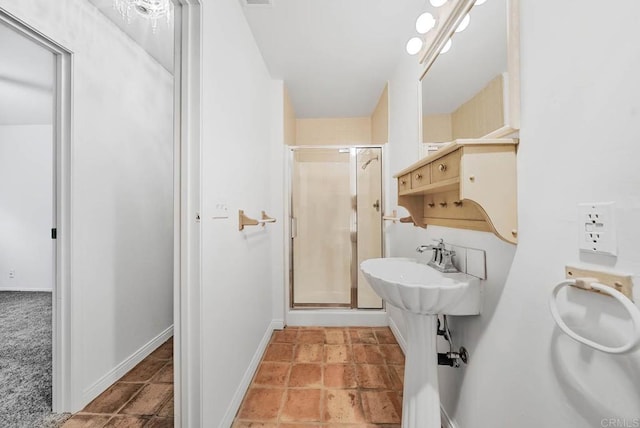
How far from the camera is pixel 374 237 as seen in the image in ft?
9.28

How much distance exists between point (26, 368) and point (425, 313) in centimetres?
260

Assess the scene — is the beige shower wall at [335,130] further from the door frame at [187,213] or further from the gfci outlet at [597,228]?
the gfci outlet at [597,228]

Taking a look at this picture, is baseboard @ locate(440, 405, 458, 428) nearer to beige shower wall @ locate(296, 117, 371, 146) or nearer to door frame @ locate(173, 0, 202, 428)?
door frame @ locate(173, 0, 202, 428)

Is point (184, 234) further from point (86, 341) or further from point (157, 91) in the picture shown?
point (157, 91)

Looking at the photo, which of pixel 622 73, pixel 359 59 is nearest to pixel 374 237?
pixel 359 59

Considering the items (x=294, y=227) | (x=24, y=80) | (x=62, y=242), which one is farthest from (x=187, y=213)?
(x=24, y=80)

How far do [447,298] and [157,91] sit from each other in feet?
8.44

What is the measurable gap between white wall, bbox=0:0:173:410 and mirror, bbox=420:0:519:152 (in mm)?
2033

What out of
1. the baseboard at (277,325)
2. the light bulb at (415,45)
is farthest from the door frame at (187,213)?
the baseboard at (277,325)

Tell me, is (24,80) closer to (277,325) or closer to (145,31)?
(145,31)

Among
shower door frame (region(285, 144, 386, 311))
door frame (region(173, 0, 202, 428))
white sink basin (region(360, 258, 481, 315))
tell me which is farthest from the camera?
shower door frame (region(285, 144, 386, 311))

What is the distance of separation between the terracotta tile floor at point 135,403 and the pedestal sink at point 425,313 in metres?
1.29

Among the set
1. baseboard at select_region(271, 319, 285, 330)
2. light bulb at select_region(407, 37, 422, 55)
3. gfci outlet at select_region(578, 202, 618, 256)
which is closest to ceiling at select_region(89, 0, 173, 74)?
light bulb at select_region(407, 37, 422, 55)

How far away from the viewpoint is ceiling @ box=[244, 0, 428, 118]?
1.66 metres
